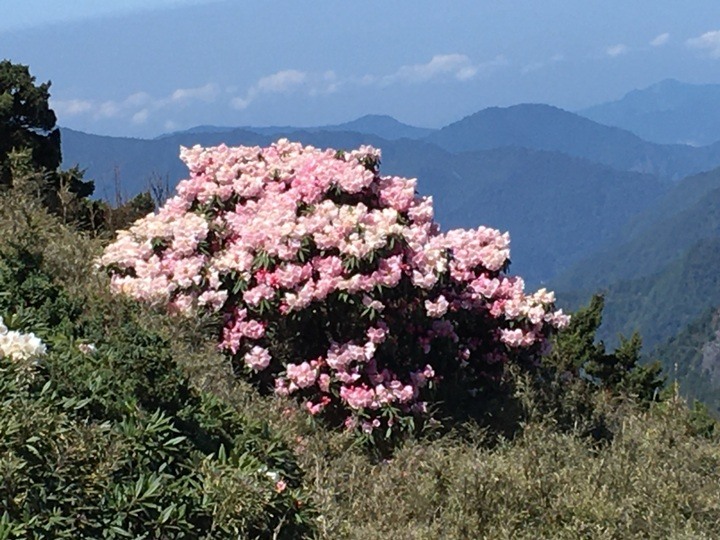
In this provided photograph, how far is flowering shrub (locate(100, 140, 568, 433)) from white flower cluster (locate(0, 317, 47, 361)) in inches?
86.2

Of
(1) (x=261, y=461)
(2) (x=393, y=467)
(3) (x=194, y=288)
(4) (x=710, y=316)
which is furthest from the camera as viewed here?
(4) (x=710, y=316)

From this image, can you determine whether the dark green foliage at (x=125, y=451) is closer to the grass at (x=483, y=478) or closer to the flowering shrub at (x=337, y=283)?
the grass at (x=483, y=478)

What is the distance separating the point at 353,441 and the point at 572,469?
4.68ft

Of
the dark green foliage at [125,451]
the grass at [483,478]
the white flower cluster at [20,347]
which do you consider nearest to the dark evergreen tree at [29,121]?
the grass at [483,478]

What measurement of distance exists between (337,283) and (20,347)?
237cm

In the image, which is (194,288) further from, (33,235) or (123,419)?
(123,419)

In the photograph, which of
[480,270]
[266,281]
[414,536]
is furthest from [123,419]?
[480,270]

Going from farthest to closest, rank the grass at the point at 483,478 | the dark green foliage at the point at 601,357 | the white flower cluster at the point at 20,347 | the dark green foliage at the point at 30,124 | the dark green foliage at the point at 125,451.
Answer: the dark green foliage at the point at 601,357
the dark green foliage at the point at 30,124
the grass at the point at 483,478
the white flower cluster at the point at 20,347
the dark green foliage at the point at 125,451

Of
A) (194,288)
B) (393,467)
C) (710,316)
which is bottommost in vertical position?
(710,316)

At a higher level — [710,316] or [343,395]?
[343,395]

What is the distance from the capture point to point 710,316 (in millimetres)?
161125

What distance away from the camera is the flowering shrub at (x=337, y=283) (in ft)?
19.7

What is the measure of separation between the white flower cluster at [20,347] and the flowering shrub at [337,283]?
7.19 feet

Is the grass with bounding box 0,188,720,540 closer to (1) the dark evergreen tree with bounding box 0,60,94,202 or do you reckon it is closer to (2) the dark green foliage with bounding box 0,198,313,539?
(2) the dark green foliage with bounding box 0,198,313,539
